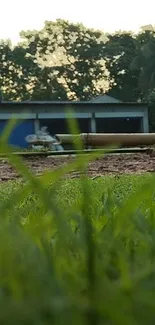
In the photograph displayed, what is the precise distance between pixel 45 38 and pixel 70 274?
4762cm

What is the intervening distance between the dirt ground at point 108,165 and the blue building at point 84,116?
61.5ft

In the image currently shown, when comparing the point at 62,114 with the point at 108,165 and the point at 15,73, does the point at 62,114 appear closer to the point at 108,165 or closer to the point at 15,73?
the point at 15,73

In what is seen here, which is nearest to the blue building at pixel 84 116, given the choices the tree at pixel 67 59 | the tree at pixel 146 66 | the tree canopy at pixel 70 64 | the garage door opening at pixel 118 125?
the garage door opening at pixel 118 125

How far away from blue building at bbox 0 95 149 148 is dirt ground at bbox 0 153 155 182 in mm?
18758

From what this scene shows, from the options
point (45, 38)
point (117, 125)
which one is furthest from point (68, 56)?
point (117, 125)

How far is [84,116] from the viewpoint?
30.3m

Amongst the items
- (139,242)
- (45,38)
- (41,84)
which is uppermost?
(45,38)

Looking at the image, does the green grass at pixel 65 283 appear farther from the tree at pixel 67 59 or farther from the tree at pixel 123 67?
the tree at pixel 67 59

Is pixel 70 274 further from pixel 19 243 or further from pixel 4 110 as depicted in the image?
pixel 4 110

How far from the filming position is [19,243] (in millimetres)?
285

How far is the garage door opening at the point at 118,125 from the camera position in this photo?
3203 cm

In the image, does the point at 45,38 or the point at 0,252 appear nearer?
the point at 0,252

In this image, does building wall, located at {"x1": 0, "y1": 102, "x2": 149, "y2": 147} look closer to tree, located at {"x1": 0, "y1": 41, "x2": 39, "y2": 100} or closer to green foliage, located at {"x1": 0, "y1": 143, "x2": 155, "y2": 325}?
tree, located at {"x1": 0, "y1": 41, "x2": 39, "y2": 100}

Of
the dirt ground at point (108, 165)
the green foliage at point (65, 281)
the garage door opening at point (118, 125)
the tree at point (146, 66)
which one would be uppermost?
the tree at point (146, 66)
